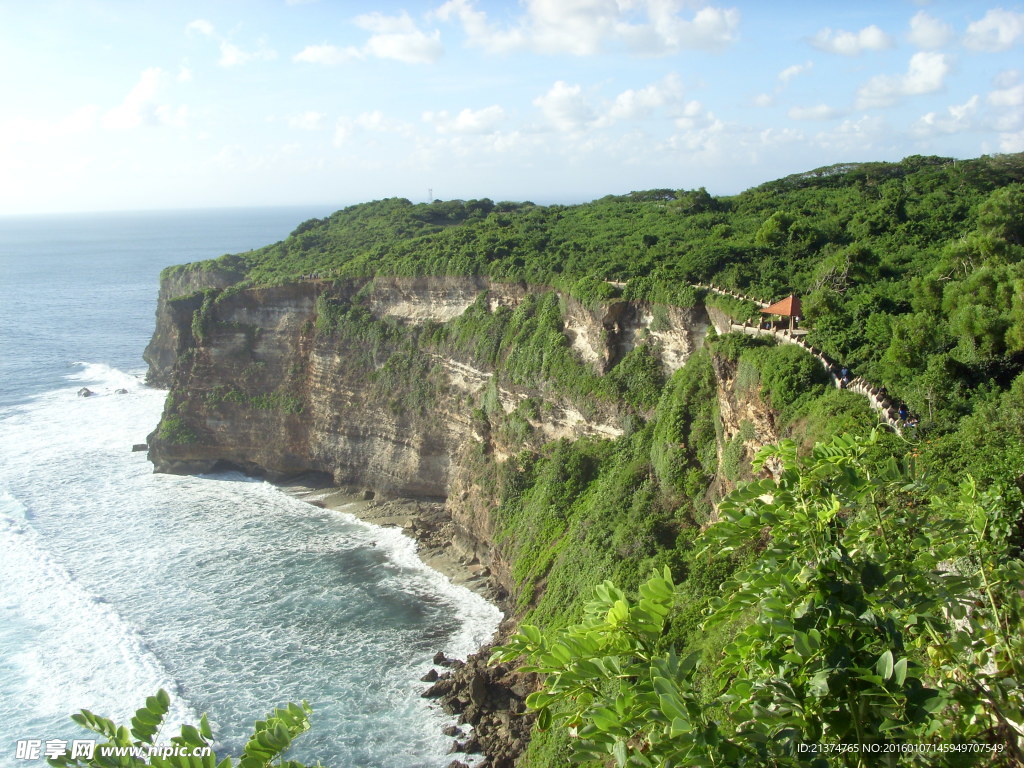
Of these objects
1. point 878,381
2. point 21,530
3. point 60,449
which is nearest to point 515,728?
point 878,381

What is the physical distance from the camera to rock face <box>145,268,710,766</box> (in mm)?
42812

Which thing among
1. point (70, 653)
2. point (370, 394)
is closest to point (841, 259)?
point (370, 394)

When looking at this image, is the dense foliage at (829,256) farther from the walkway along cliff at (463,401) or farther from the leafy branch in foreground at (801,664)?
the leafy branch in foreground at (801,664)

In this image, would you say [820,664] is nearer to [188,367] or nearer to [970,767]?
[970,767]

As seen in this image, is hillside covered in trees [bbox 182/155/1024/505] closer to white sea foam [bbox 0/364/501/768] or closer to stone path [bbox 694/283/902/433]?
stone path [bbox 694/283/902/433]

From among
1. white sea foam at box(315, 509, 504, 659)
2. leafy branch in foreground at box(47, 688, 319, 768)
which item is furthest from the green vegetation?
leafy branch in foreground at box(47, 688, 319, 768)

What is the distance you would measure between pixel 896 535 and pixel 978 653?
1253 mm

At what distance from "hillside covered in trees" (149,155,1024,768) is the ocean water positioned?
5979 millimetres

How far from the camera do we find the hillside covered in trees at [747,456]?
5668 millimetres

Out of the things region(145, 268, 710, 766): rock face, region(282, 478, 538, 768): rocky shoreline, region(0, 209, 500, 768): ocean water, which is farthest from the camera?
region(145, 268, 710, 766): rock face

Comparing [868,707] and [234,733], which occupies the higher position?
[868,707]

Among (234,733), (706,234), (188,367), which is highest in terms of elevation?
(706,234)

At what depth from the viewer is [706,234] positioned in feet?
162

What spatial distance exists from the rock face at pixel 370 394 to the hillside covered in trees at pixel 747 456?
466 mm
